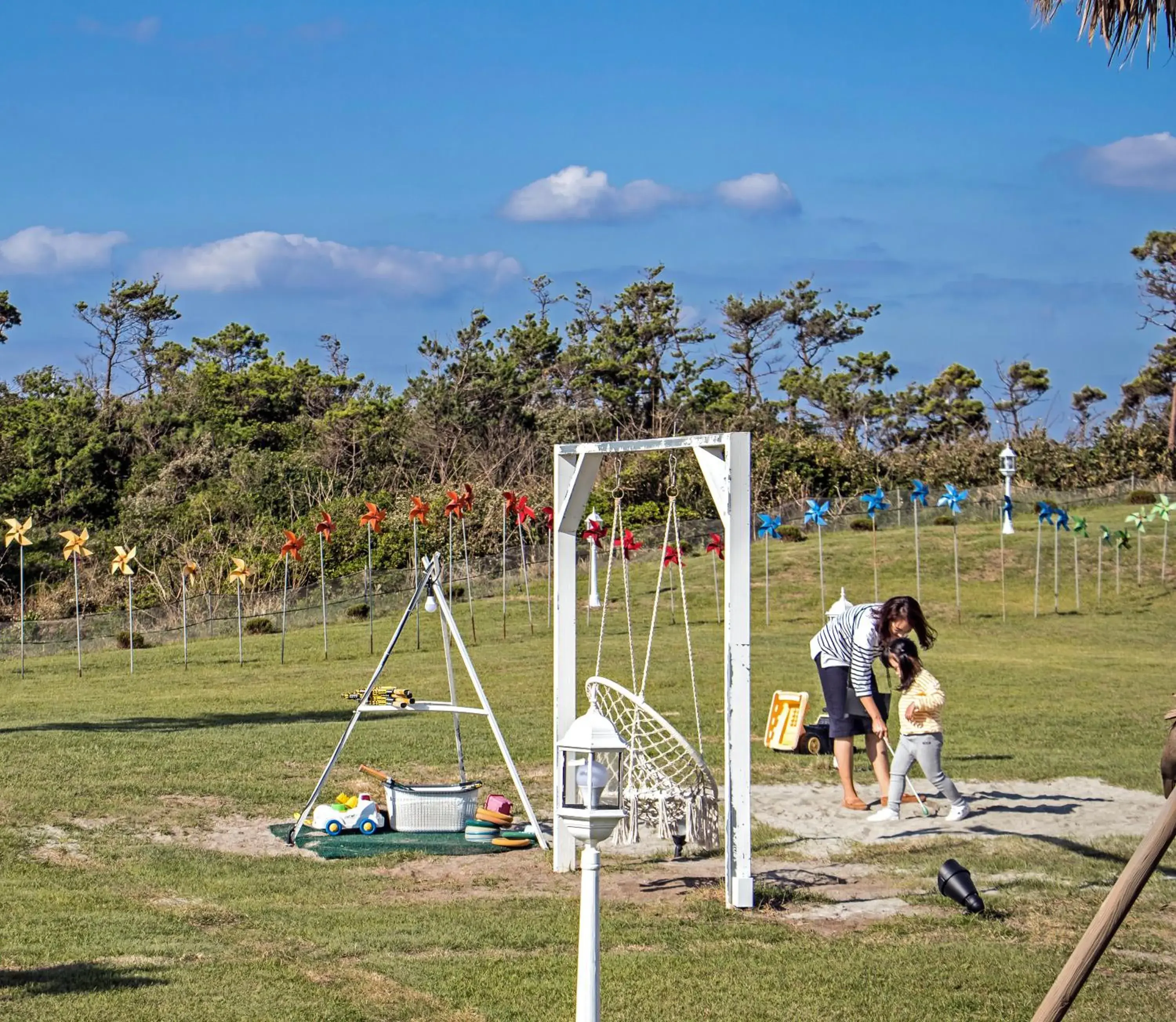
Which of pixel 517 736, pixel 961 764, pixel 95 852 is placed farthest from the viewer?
pixel 517 736

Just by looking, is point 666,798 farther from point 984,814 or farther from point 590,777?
point 590,777

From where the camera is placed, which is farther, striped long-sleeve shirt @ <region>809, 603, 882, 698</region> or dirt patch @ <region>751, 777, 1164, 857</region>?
striped long-sleeve shirt @ <region>809, 603, 882, 698</region>

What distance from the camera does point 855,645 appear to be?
11742 mm

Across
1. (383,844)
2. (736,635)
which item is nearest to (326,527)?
(383,844)

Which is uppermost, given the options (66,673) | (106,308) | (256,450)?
(106,308)

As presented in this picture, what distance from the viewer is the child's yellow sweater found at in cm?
1119

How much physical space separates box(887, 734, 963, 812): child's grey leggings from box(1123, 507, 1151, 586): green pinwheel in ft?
91.1

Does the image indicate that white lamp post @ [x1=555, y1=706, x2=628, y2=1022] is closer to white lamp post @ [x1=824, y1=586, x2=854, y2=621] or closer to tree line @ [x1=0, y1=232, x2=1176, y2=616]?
white lamp post @ [x1=824, y1=586, x2=854, y2=621]

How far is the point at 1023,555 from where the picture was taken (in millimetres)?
41781

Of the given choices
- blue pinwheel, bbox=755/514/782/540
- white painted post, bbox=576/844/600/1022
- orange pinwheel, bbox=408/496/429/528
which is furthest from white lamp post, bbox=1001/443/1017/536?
white painted post, bbox=576/844/600/1022

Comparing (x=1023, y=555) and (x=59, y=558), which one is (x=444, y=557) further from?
(x=1023, y=555)

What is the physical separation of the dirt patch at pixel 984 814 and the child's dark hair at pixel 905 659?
3.62 feet

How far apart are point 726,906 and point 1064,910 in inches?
77.3

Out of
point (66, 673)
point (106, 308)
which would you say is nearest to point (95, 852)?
point (66, 673)
